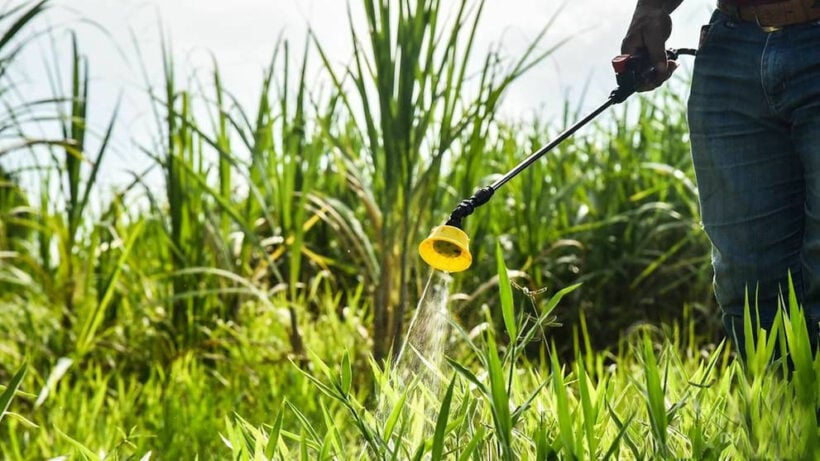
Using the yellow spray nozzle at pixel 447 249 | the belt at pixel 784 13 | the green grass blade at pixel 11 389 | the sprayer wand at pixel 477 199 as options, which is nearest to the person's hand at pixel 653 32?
the sprayer wand at pixel 477 199

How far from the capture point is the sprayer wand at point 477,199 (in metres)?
1.41

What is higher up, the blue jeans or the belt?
the belt

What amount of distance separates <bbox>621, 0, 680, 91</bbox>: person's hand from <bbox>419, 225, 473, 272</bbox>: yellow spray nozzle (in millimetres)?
709

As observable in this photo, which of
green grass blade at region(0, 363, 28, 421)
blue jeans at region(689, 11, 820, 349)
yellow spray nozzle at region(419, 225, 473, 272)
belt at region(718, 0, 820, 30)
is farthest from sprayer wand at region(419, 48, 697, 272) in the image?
green grass blade at region(0, 363, 28, 421)

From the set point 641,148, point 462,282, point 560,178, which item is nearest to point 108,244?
point 462,282

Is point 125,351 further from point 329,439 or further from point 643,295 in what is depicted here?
point 329,439

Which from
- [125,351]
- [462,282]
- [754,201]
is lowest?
[125,351]

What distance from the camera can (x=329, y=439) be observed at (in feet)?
4.22

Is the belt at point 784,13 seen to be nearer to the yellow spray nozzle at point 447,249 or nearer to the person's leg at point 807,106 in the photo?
the person's leg at point 807,106

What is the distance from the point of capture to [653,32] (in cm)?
196

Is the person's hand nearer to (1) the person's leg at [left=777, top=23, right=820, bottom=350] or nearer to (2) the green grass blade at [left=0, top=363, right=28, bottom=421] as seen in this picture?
(1) the person's leg at [left=777, top=23, right=820, bottom=350]

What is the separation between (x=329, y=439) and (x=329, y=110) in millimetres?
2188

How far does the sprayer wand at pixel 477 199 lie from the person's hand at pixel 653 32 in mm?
14

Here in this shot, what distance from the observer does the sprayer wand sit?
141 cm
